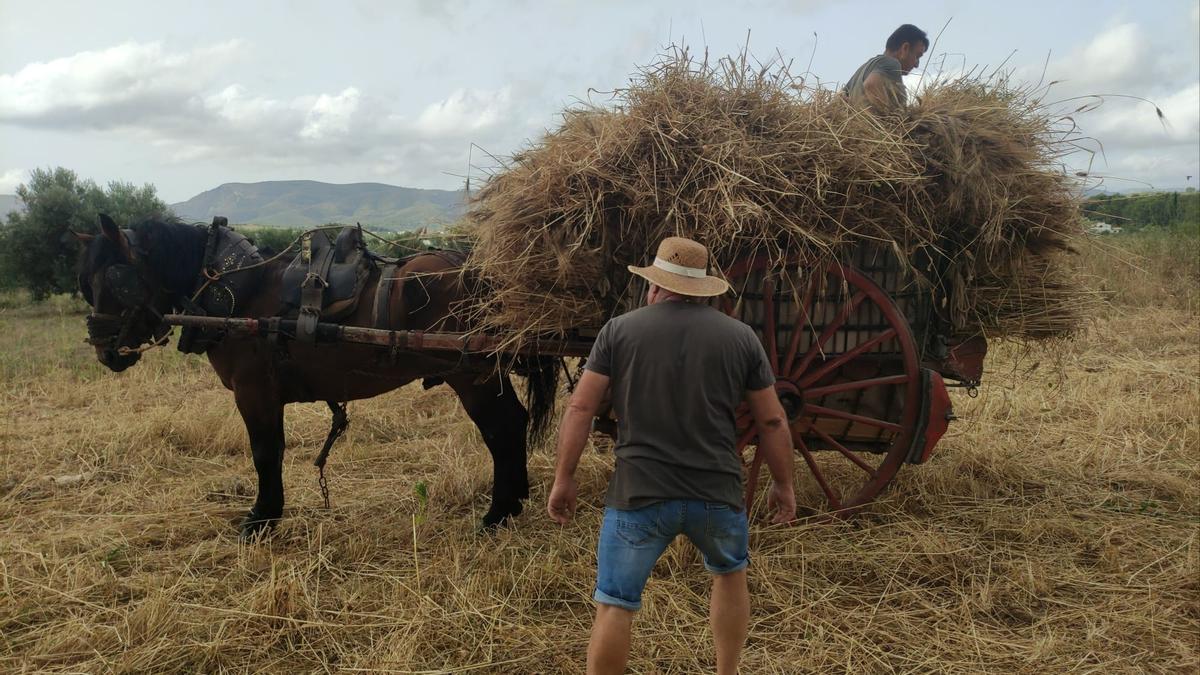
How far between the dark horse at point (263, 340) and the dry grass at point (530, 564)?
0.53 metres

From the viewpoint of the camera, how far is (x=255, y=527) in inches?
156

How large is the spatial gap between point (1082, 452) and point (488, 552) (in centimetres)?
428

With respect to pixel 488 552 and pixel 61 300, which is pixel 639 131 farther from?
pixel 61 300

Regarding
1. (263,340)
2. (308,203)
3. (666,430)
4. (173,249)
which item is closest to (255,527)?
(263,340)

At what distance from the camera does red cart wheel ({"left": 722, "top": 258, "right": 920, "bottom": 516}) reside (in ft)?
10.6

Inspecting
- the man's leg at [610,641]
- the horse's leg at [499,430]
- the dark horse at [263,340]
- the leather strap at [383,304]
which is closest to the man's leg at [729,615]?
the man's leg at [610,641]

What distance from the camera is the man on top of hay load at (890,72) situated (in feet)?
11.5

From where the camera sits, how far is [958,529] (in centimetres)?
383

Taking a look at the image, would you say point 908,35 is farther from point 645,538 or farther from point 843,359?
point 645,538

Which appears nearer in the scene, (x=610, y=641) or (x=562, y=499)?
(x=610, y=641)

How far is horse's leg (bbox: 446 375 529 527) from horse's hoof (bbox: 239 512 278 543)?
123cm

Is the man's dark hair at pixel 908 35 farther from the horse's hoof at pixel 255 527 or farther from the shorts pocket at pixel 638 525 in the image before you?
the horse's hoof at pixel 255 527

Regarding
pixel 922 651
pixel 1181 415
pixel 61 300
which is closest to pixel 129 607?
pixel 922 651

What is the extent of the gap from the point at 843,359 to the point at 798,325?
0.32 meters
